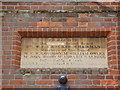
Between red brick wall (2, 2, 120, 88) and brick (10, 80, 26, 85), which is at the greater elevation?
red brick wall (2, 2, 120, 88)

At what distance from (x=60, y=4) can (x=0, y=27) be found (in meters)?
1.22

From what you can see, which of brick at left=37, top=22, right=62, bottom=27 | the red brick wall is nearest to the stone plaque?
the red brick wall

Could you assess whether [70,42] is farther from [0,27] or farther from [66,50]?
[0,27]

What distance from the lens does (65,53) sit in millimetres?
4922

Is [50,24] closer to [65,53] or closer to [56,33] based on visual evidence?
[56,33]

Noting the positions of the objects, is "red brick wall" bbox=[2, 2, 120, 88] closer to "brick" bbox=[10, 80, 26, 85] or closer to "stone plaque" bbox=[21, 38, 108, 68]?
"brick" bbox=[10, 80, 26, 85]

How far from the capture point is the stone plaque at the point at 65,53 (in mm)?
4883

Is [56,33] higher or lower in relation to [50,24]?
lower

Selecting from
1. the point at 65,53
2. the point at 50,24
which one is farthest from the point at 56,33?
the point at 65,53

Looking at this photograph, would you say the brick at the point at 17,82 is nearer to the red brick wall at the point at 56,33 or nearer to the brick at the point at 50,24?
the red brick wall at the point at 56,33

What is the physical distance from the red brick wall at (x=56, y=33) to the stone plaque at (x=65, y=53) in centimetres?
11

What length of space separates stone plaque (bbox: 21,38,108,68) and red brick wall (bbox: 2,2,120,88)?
11 cm

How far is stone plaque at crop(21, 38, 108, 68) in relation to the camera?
16.0 feet

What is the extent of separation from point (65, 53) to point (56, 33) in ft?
1.35
